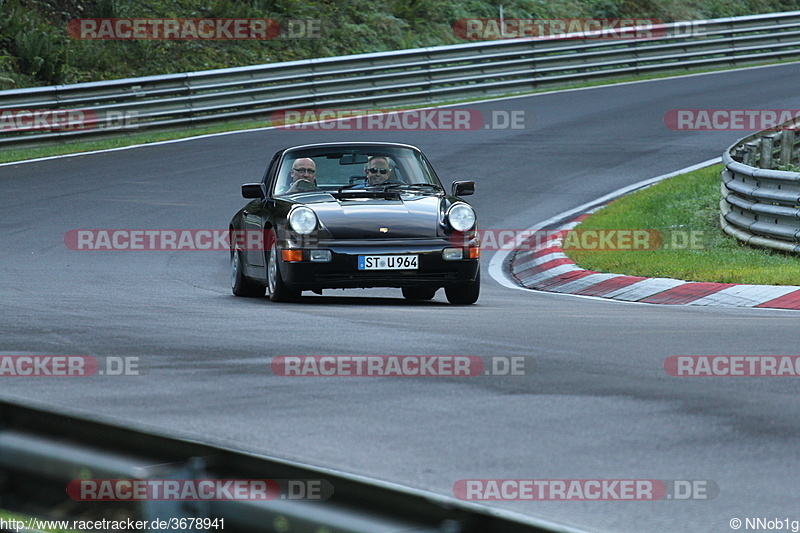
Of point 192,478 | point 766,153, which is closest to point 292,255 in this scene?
point 192,478

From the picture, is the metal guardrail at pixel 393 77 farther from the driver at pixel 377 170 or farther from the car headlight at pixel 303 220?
the car headlight at pixel 303 220

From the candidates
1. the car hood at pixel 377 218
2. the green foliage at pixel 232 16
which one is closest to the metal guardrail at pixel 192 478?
the car hood at pixel 377 218

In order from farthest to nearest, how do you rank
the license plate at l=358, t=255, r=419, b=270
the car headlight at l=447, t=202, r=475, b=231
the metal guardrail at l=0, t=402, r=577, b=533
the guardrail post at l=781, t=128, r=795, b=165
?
the guardrail post at l=781, t=128, r=795, b=165 → the car headlight at l=447, t=202, r=475, b=231 → the license plate at l=358, t=255, r=419, b=270 → the metal guardrail at l=0, t=402, r=577, b=533

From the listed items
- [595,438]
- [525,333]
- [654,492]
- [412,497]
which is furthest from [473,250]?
[412,497]

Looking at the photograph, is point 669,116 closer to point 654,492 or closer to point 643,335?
point 643,335

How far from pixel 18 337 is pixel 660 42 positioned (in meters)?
22.4

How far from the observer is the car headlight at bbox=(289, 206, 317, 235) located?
930cm

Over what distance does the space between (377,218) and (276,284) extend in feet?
3.20

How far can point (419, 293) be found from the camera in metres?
11.1

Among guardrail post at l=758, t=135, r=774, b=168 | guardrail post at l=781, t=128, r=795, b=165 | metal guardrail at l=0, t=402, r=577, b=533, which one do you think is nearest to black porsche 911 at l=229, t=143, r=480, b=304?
metal guardrail at l=0, t=402, r=577, b=533

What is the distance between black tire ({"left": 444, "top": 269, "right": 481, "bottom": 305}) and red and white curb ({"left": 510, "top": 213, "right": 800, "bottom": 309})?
1.51 m

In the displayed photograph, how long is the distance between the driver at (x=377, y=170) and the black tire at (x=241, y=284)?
1.36m

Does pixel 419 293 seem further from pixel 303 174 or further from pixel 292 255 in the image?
pixel 292 255

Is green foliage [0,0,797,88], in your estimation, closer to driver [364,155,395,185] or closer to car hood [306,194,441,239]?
driver [364,155,395,185]
